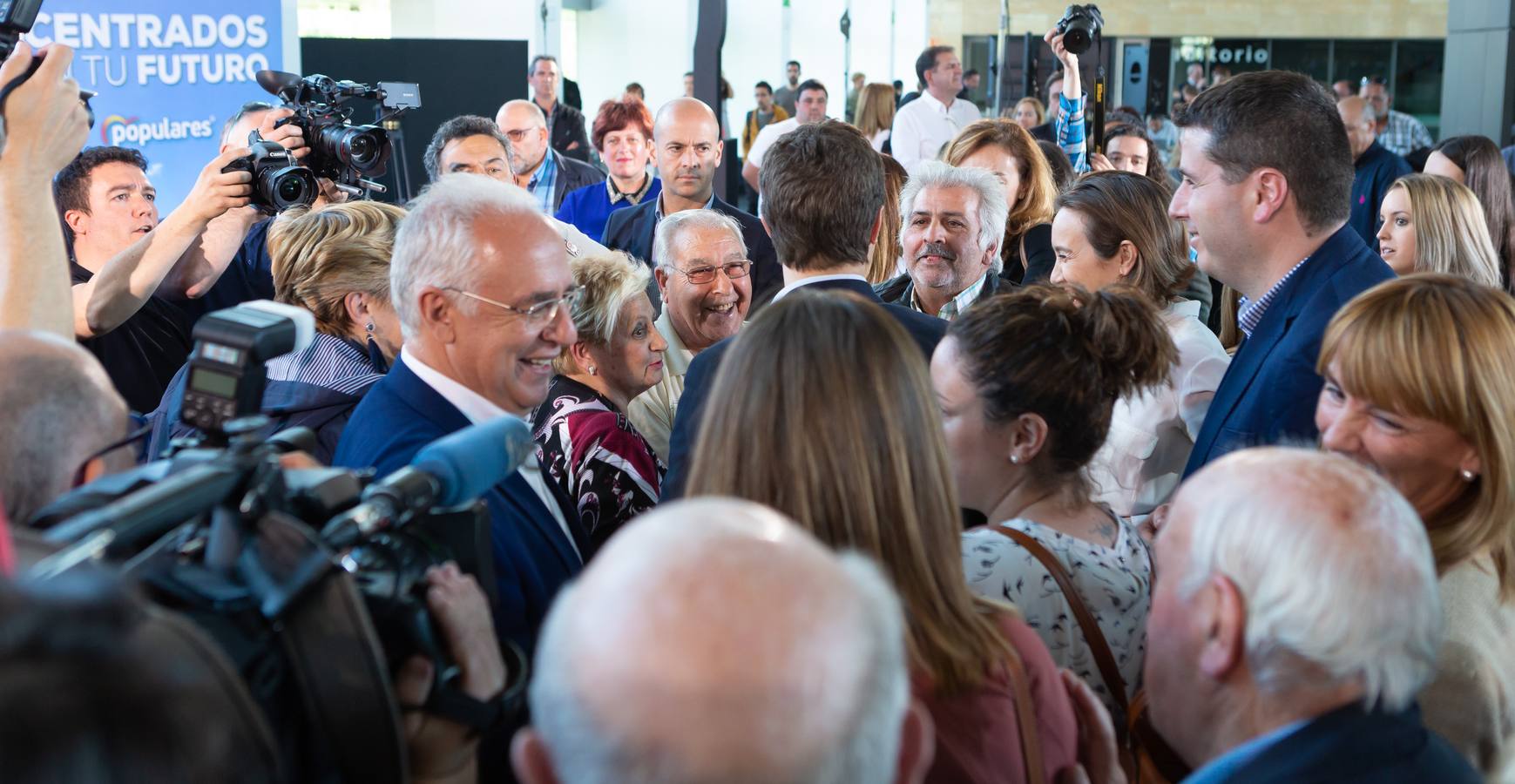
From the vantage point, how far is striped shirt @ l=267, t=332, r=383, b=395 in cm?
263

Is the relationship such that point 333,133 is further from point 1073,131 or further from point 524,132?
point 1073,131

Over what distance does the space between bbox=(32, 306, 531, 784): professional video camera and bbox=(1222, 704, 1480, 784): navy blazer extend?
819mm

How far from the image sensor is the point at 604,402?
2793 mm

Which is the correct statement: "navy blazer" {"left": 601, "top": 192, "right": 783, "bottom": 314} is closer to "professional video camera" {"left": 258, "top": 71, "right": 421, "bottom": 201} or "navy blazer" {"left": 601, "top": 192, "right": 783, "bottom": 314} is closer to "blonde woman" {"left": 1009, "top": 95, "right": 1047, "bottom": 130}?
"professional video camera" {"left": 258, "top": 71, "right": 421, "bottom": 201}

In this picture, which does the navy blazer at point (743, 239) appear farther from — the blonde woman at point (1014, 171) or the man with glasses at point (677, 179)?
the blonde woman at point (1014, 171)

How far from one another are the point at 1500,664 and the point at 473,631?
1.37 m

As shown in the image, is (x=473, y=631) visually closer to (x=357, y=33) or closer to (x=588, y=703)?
(x=588, y=703)

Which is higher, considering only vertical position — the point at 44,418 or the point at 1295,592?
the point at 44,418

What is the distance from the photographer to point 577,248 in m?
3.91

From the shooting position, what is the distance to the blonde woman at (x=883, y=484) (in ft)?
4.85

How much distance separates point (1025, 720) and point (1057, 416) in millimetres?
662

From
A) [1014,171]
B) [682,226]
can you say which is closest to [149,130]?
[682,226]

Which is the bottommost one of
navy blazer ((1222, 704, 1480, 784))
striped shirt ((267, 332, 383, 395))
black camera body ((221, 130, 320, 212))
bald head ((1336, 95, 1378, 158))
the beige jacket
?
the beige jacket

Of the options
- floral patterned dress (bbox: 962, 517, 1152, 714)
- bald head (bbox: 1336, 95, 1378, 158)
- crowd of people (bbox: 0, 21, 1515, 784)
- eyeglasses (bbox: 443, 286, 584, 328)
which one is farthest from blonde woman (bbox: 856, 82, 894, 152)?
floral patterned dress (bbox: 962, 517, 1152, 714)
